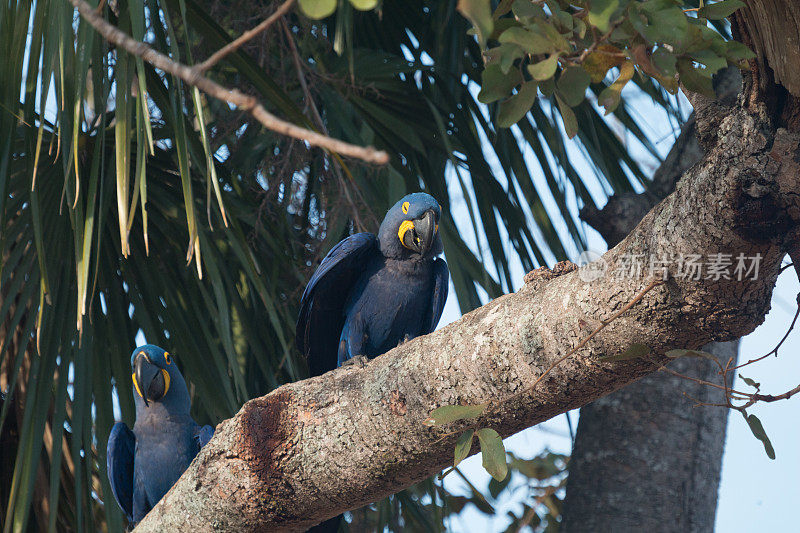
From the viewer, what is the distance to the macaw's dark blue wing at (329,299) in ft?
9.14

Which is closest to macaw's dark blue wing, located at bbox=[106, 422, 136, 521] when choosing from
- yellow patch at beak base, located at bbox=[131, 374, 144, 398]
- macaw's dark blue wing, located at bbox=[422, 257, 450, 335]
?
yellow patch at beak base, located at bbox=[131, 374, 144, 398]

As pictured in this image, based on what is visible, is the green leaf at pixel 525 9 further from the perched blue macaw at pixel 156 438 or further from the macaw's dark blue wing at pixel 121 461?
the macaw's dark blue wing at pixel 121 461

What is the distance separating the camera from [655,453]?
3490 mm

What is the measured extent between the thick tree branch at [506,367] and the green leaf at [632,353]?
0.03m

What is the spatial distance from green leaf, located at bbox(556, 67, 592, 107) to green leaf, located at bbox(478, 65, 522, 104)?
7 centimetres

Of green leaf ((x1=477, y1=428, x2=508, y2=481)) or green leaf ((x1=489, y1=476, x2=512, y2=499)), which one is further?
green leaf ((x1=489, y1=476, x2=512, y2=499))

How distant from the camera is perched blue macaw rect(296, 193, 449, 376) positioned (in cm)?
281

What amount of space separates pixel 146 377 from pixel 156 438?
30 cm

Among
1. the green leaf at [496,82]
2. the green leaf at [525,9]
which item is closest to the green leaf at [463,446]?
the green leaf at [496,82]

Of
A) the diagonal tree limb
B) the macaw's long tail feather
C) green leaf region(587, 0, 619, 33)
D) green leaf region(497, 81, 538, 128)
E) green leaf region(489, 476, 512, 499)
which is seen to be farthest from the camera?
green leaf region(489, 476, 512, 499)

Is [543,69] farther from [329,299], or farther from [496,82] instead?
[329,299]

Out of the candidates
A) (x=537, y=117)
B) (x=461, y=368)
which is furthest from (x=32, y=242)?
(x=537, y=117)

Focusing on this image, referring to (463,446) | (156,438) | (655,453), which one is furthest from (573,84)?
(655,453)

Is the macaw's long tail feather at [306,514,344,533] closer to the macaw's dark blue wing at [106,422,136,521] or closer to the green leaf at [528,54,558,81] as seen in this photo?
the macaw's dark blue wing at [106,422,136,521]
